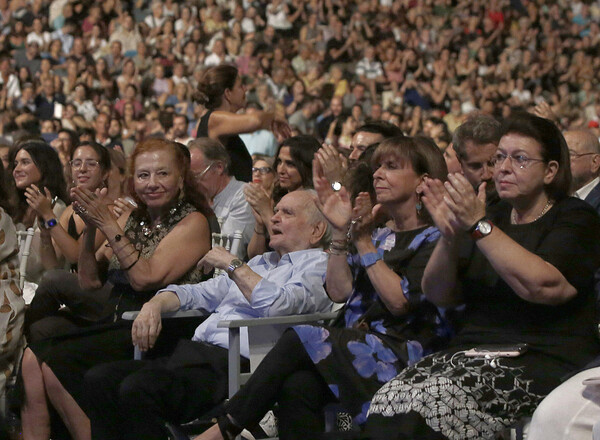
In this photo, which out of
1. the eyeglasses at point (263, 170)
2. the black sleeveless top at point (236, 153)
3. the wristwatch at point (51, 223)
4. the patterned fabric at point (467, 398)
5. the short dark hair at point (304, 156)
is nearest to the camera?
the patterned fabric at point (467, 398)

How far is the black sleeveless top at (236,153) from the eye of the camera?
6266 millimetres

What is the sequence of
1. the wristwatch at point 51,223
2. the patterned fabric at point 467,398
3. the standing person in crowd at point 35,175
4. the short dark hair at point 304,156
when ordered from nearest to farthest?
the patterned fabric at point 467,398
the wristwatch at point 51,223
the short dark hair at point 304,156
the standing person in crowd at point 35,175

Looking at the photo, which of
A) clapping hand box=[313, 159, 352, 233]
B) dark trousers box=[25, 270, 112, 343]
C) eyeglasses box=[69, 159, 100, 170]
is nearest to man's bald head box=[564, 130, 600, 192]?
clapping hand box=[313, 159, 352, 233]

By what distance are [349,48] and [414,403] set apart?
13.3 m

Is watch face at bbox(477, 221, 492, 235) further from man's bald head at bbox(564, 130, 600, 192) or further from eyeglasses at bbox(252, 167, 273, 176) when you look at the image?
eyeglasses at bbox(252, 167, 273, 176)

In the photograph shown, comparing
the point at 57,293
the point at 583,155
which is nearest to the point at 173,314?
the point at 57,293

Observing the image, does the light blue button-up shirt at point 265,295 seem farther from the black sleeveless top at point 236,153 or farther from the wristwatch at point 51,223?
the black sleeveless top at point 236,153

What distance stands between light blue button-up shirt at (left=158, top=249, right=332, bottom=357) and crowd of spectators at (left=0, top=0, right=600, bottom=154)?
8.26 meters

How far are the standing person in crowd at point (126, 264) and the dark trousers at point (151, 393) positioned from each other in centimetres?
31

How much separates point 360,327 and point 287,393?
1.43 feet

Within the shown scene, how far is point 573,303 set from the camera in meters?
3.21

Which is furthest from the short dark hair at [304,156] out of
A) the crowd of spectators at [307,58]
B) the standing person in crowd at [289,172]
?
the crowd of spectators at [307,58]

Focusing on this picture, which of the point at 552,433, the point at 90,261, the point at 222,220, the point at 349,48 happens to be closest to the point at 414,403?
the point at 552,433

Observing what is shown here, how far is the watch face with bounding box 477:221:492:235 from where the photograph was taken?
3.07 m
